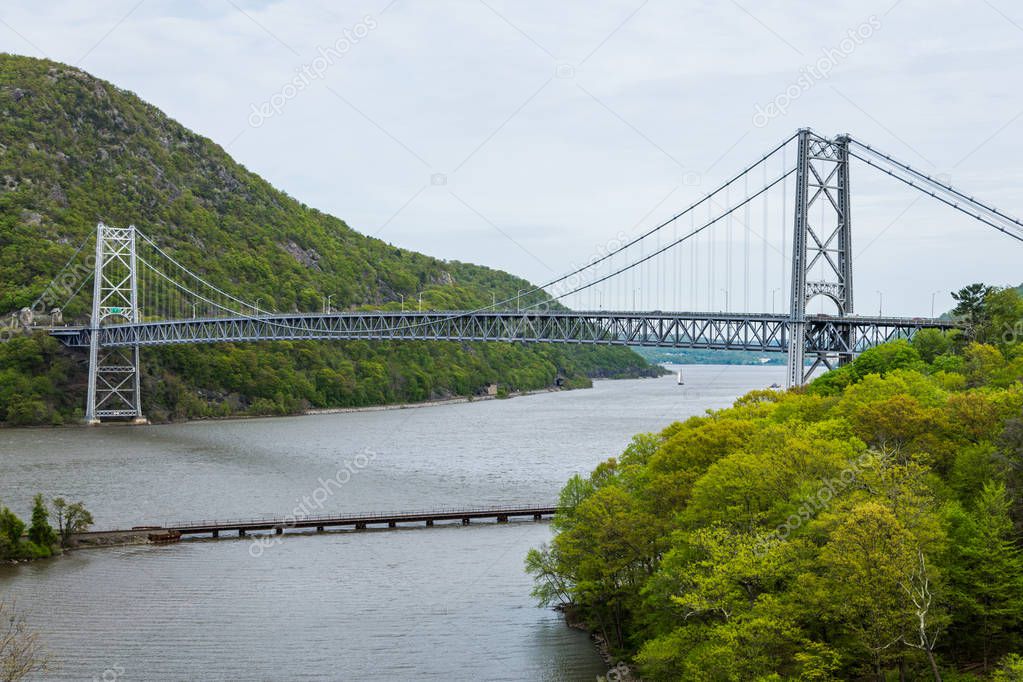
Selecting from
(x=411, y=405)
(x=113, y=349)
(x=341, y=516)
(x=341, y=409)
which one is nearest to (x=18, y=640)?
(x=341, y=516)

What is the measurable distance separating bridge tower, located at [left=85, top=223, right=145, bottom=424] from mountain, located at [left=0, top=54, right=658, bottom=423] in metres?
1.49

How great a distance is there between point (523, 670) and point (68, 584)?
476 inches

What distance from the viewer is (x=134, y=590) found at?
25281 millimetres

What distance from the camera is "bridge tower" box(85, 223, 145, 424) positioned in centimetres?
7012

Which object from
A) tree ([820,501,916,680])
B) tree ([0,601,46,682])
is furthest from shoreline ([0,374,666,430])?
tree ([820,501,916,680])

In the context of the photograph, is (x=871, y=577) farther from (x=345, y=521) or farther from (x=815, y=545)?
(x=345, y=521)

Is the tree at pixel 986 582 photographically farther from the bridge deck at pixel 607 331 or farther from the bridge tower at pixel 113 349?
the bridge tower at pixel 113 349

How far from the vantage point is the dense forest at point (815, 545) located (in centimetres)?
1580

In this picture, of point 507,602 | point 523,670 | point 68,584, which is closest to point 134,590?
point 68,584

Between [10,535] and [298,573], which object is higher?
[10,535]

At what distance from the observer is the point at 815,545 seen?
677 inches

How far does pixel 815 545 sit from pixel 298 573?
47.6 feet

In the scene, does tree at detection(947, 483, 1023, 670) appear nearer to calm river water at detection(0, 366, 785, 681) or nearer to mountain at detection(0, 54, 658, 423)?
calm river water at detection(0, 366, 785, 681)

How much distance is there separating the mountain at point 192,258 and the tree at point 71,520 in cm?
3636
